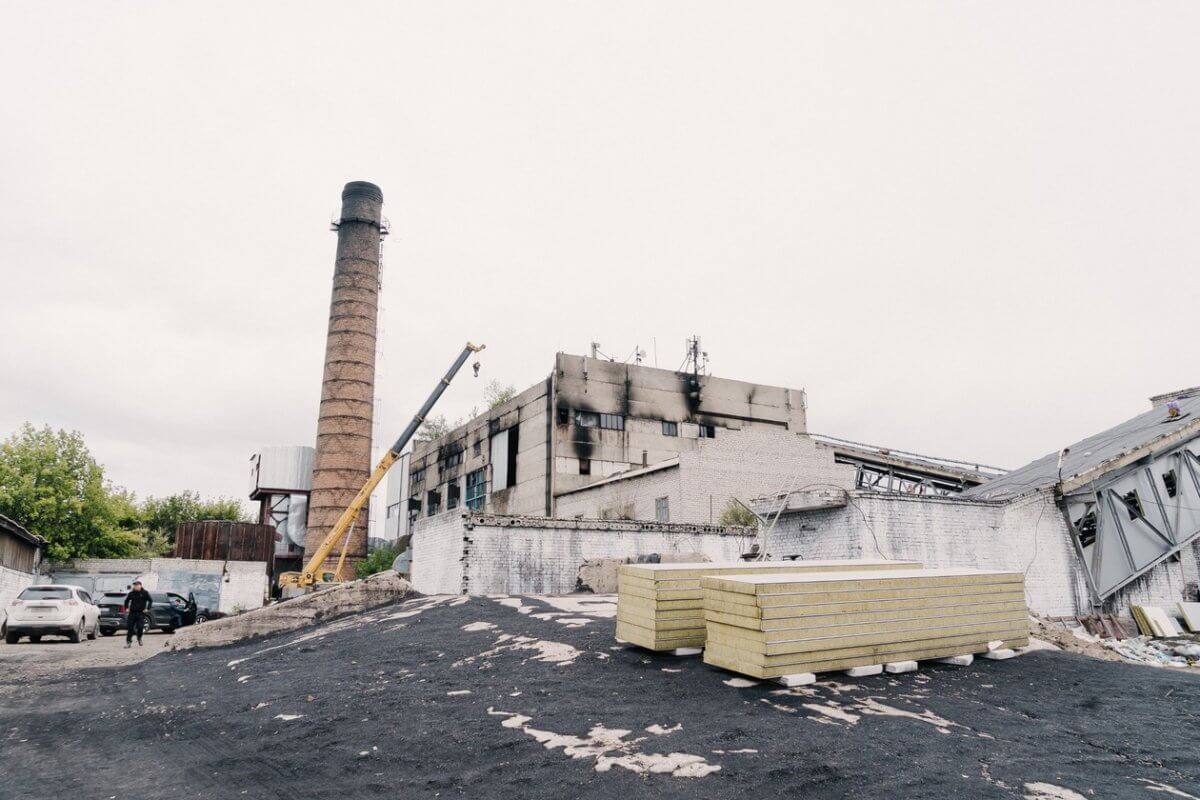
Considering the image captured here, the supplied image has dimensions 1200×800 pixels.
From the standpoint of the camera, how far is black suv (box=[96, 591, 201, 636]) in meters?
19.5

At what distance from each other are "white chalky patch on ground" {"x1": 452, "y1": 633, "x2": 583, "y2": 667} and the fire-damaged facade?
2101 centimetres

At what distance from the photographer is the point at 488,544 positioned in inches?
671

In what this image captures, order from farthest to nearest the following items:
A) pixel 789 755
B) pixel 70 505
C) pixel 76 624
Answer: pixel 70 505 < pixel 76 624 < pixel 789 755

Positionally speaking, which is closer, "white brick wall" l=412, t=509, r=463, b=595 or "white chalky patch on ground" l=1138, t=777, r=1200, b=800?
"white chalky patch on ground" l=1138, t=777, r=1200, b=800

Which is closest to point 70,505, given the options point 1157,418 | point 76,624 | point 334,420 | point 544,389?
point 334,420

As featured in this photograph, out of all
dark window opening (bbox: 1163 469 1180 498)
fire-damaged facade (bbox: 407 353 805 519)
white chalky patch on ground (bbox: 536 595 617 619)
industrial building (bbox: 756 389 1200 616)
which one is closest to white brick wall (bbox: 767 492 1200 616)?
industrial building (bbox: 756 389 1200 616)

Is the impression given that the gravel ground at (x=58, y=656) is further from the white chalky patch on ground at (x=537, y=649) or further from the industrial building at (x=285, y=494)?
the industrial building at (x=285, y=494)

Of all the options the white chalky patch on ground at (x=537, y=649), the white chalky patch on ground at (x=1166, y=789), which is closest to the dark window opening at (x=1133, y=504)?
the white chalky patch on ground at (x=1166, y=789)

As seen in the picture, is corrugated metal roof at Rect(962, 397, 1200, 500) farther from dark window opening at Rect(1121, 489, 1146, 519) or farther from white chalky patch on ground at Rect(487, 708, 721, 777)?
white chalky patch on ground at Rect(487, 708, 721, 777)

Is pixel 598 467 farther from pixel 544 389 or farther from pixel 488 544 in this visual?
pixel 488 544

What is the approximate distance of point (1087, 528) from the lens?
715 inches

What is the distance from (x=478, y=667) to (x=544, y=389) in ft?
81.5

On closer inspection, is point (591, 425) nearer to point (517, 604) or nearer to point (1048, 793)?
point (517, 604)

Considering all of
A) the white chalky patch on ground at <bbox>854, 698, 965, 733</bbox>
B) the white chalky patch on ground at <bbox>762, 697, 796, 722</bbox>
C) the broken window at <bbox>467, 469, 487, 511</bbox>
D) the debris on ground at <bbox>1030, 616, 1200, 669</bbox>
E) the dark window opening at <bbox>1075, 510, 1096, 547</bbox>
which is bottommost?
the debris on ground at <bbox>1030, 616, 1200, 669</bbox>
